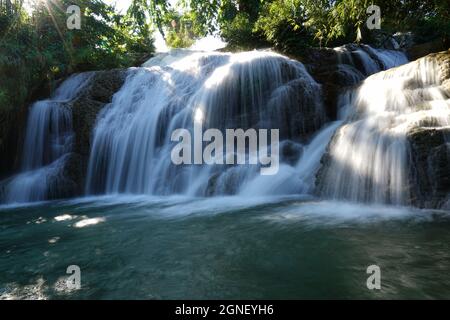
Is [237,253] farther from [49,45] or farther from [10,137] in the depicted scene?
[49,45]

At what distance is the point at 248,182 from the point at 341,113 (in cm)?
407

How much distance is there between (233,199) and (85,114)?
7.40 meters

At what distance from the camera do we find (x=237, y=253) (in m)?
4.11

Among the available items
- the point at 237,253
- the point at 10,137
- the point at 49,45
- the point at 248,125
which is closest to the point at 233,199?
the point at 248,125

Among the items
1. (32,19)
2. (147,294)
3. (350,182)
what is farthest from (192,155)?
(32,19)

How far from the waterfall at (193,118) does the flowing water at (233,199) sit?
43mm

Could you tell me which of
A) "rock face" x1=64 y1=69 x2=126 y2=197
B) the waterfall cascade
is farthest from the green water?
"rock face" x1=64 y1=69 x2=126 y2=197

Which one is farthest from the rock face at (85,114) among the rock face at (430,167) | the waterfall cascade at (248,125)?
the rock face at (430,167)

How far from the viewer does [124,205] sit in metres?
8.40

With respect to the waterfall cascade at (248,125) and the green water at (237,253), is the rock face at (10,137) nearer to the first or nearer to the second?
the waterfall cascade at (248,125)

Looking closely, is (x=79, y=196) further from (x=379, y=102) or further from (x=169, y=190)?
(x=379, y=102)

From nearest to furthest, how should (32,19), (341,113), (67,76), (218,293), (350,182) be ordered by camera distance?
(218,293) → (350,182) → (341,113) → (32,19) → (67,76)

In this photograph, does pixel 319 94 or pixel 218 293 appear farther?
pixel 319 94
